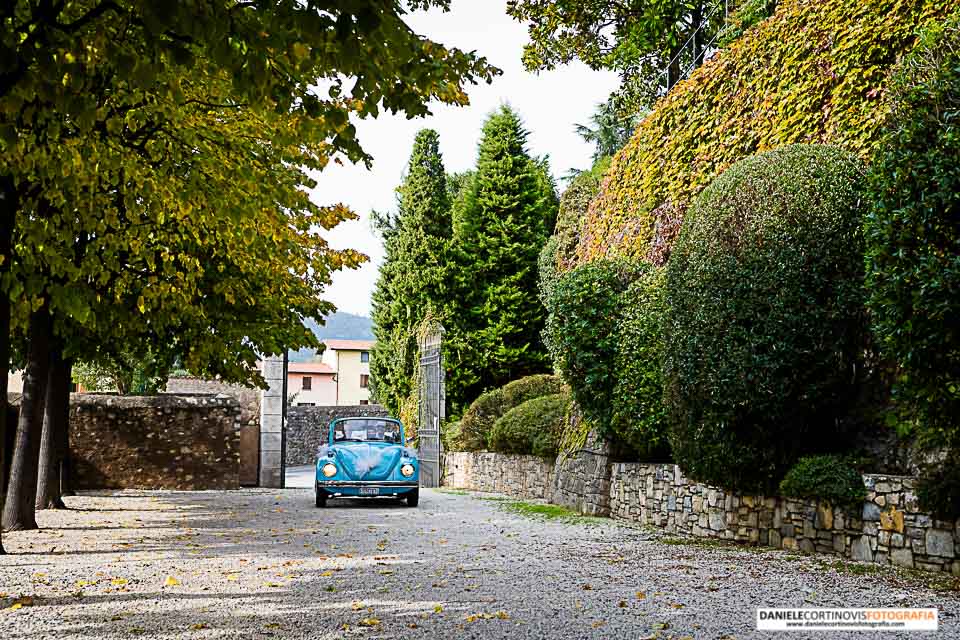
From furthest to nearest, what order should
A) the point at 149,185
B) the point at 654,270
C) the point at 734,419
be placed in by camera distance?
the point at 654,270, the point at 734,419, the point at 149,185

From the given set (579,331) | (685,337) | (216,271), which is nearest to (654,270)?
(579,331)

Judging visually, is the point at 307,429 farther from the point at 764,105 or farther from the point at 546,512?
the point at 764,105

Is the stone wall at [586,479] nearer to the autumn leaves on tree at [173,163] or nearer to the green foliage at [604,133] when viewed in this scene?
the autumn leaves on tree at [173,163]

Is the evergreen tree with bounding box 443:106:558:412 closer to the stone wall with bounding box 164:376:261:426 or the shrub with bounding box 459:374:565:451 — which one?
the shrub with bounding box 459:374:565:451

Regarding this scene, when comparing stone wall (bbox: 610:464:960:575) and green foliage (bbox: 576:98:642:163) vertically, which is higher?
green foliage (bbox: 576:98:642:163)

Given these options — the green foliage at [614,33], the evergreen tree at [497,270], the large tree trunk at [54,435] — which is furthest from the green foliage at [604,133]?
the large tree trunk at [54,435]

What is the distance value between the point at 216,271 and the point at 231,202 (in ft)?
14.5

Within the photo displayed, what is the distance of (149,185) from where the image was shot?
841 cm

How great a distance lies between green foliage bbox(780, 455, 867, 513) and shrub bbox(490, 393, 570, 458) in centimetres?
858

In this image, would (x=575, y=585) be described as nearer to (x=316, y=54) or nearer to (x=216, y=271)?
(x=316, y=54)

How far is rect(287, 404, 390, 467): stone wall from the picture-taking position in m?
40.6

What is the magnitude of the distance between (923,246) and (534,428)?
484 inches

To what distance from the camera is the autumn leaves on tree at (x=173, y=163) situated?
5199mm

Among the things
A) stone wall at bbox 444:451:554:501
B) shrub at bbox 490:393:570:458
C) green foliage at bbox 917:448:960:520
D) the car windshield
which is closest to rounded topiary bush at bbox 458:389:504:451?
stone wall at bbox 444:451:554:501
